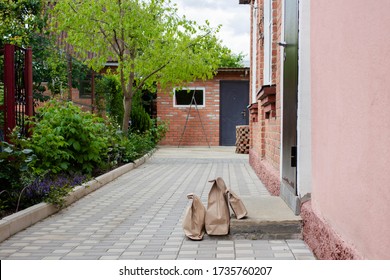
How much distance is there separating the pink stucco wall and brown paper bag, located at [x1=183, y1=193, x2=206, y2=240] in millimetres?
1118

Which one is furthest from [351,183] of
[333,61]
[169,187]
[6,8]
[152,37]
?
[6,8]

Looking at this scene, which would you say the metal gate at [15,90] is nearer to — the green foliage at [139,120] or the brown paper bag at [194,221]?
the brown paper bag at [194,221]

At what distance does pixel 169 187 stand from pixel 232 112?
618 inches

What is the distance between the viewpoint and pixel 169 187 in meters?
9.73

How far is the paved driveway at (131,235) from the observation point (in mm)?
4688

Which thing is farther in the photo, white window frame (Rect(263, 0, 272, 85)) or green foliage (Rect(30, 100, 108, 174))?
white window frame (Rect(263, 0, 272, 85))

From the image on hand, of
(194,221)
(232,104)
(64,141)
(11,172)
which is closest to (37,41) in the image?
(64,141)

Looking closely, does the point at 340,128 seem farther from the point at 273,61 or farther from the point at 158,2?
the point at 158,2

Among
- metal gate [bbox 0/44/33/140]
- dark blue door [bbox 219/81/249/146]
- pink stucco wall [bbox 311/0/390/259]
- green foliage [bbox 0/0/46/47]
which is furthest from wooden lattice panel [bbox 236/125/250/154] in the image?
pink stucco wall [bbox 311/0/390/259]

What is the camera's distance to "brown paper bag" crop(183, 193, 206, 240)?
17.2 feet

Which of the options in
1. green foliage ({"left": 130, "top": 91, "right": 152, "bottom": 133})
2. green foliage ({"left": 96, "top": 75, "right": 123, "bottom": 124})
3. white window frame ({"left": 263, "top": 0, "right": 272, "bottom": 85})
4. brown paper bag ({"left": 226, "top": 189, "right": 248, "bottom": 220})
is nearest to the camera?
brown paper bag ({"left": 226, "top": 189, "right": 248, "bottom": 220})

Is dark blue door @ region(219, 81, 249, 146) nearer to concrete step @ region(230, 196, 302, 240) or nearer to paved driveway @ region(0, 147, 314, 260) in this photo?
paved driveway @ region(0, 147, 314, 260)

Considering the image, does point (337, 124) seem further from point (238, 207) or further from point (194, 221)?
point (194, 221)

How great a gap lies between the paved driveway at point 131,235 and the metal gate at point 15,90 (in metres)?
1.34
